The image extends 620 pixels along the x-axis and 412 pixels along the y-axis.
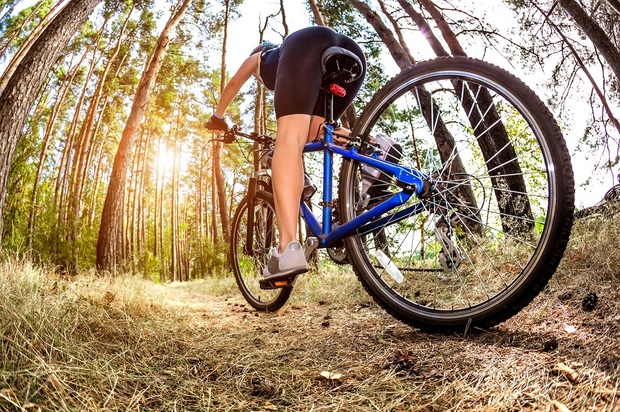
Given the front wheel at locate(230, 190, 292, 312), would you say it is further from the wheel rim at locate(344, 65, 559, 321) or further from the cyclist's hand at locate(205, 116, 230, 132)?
the wheel rim at locate(344, 65, 559, 321)

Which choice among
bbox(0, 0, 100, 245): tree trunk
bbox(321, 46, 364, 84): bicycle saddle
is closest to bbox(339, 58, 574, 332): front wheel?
bbox(321, 46, 364, 84): bicycle saddle

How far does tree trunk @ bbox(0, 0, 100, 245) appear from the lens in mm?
2997

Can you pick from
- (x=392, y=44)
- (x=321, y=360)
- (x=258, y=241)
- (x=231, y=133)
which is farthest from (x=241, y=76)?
(x=392, y=44)

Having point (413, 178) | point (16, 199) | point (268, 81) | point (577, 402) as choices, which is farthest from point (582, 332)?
point (16, 199)

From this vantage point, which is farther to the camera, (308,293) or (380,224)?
(308,293)

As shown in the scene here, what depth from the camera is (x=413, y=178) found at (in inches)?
72.8

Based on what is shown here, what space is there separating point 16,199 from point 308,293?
14.7ft

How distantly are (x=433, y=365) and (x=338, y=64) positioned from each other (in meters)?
1.45

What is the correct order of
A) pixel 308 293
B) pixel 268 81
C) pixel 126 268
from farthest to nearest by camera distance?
pixel 126 268 → pixel 308 293 → pixel 268 81

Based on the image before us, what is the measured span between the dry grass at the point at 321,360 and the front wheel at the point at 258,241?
800 millimetres

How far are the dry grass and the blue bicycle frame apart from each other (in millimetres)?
485

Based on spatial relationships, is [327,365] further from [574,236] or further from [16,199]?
[16,199]

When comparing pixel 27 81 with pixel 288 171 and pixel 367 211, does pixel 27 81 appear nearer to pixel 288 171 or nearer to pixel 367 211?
pixel 288 171

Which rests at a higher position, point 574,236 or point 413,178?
point 413,178
